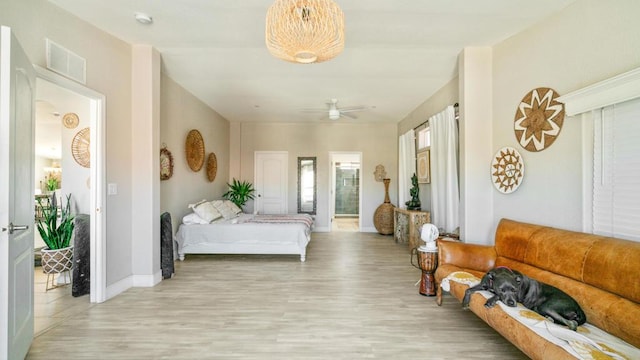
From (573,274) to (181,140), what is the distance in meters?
4.93

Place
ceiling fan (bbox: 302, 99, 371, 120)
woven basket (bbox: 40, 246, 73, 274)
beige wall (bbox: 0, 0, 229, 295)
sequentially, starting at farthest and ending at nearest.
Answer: ceiling fan (bbox: 302, 99, 371, 120) → woven basket (bbox: 40, 246, 73, 274) → beige wall (bbox: 0, 0, 229, 295)

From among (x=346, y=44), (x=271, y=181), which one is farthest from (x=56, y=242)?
(x=271, y=181)

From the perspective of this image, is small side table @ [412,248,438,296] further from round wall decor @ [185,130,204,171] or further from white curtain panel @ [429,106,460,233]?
round wall decor @ [185,130,204,171]

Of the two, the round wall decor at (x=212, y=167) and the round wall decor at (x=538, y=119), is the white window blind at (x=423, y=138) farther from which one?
the round wall decor at (x=212, y=167)

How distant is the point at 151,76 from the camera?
10.6 ft

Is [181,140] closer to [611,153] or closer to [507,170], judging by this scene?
[507,170]

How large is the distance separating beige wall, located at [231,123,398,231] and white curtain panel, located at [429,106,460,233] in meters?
2.55

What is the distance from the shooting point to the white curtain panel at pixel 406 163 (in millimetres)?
5707

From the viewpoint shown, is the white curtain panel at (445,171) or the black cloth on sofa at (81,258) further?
the white curtain panel at (445,171)

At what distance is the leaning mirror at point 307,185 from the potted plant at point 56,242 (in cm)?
457

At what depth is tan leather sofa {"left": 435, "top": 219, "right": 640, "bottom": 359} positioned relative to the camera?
158cm

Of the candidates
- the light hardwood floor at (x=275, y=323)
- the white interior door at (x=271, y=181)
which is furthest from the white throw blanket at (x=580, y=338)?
the white interior door at (x=271, y=181)

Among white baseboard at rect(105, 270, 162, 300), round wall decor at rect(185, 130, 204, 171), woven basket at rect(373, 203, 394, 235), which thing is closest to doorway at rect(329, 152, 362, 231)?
woven basket at rect(373, 203, 394, 235)

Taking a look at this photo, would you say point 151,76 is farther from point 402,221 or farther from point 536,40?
point 402,221
